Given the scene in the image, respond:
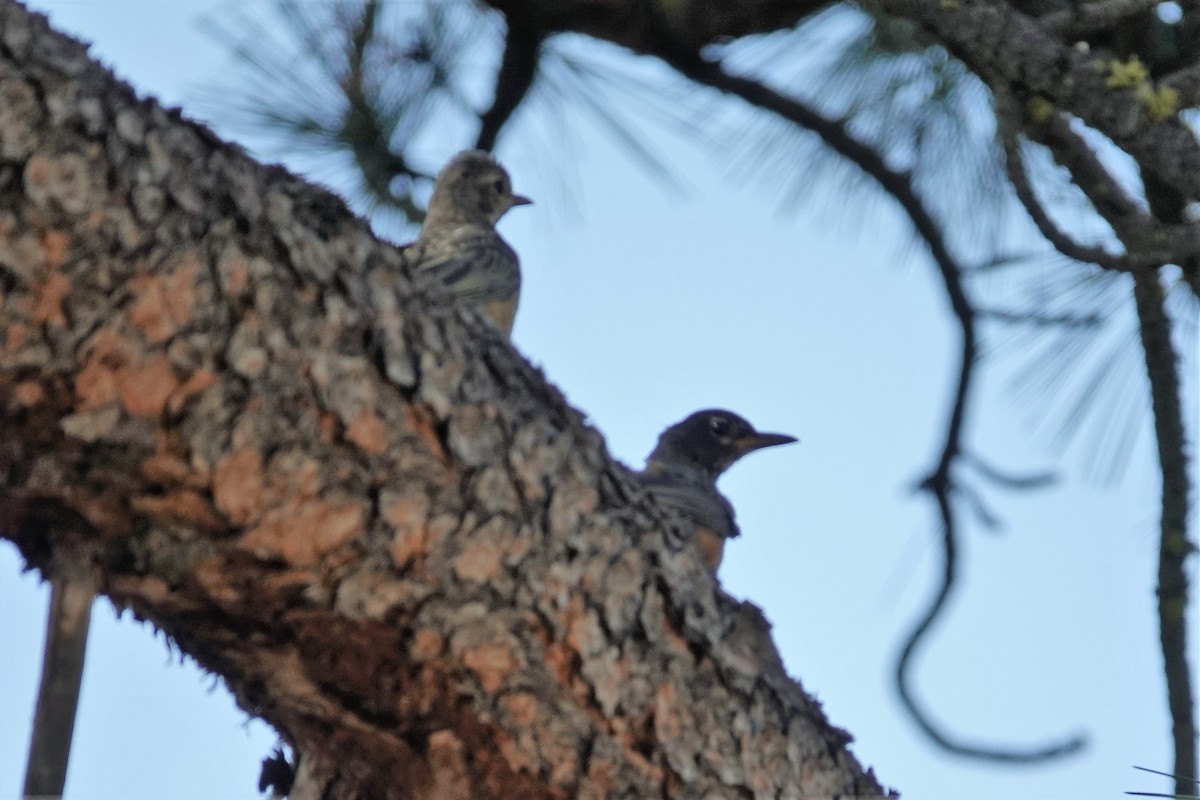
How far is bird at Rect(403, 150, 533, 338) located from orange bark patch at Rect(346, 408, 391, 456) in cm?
138

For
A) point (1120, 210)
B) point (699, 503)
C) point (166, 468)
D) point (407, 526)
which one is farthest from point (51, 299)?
point (699, 503)

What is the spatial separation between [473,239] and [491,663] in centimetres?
208

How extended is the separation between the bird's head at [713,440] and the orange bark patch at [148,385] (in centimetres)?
277

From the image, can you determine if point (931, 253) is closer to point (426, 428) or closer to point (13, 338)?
point (426, 428)

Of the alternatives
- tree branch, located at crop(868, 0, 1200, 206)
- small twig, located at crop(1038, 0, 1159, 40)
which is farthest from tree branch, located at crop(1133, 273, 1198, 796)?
small twig, located at crop(1038, 0, 1159, 40)

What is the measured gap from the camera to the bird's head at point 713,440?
4.54m

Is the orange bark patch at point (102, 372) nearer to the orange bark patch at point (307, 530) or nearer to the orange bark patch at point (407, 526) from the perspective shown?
the orange bark patch at point (307, 530)

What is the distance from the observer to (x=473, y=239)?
4.00m

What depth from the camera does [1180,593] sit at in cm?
280

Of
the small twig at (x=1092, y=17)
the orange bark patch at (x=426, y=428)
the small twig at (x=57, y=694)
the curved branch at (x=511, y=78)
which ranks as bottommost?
the small twig at (x=57, y=694)

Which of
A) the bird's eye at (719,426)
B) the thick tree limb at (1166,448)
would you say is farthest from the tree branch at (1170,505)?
the bird's eye at (719,426)

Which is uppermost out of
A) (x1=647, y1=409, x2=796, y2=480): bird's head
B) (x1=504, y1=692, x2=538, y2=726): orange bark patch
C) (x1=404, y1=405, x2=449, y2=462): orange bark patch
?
(x1=647, y1=409, x2=796, y2=480): bird's head

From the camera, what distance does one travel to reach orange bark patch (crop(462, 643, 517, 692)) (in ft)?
6.78

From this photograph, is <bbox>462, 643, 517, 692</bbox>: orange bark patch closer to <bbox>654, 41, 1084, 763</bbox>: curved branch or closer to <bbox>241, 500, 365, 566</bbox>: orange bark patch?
<bbox>241, 500, 365, 566</bbox>: orange bark patch
